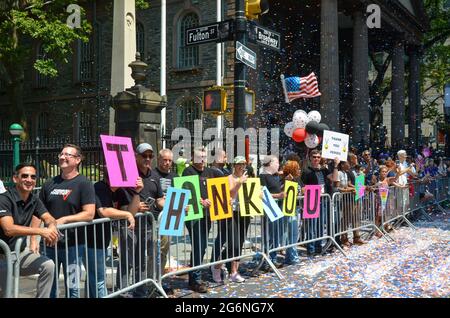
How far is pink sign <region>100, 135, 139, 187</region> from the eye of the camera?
5184 millimetres

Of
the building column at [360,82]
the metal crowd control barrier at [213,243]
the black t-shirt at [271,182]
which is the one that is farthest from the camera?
the building column at [360,82]

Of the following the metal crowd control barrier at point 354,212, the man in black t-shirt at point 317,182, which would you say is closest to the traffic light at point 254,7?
the man in black t-shirt at point 317,182

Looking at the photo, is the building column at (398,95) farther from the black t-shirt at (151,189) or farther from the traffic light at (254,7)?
the black t-shirt at (151,189)

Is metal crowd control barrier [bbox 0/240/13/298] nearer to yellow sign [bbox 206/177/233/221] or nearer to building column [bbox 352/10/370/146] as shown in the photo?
yellow sign [bbox 206/177/233/221]

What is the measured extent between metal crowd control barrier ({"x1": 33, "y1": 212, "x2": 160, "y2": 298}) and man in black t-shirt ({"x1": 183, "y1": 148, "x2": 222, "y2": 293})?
78cm

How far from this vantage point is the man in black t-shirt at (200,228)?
20.9 feet

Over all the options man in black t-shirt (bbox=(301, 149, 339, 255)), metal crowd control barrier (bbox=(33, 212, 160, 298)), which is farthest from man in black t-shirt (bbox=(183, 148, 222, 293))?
man in black t-shirt (bbox=(301, 149, 339, 255))

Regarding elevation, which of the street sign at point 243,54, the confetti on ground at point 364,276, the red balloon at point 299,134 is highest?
the street sign at point 243,54

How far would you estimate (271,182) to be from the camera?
8094mm

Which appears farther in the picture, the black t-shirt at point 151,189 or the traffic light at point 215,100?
the traffic light at point 215,100

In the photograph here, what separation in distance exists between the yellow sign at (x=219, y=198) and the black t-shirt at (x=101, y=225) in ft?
4.65

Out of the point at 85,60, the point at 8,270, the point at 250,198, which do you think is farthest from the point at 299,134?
the point at 85,60

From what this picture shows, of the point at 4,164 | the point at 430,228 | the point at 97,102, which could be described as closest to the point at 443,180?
the point at 430,228

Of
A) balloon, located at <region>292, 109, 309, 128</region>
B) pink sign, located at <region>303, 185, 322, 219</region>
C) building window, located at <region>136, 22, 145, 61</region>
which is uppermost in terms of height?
building window, located at <region>136, 22, 145, 61</region>
